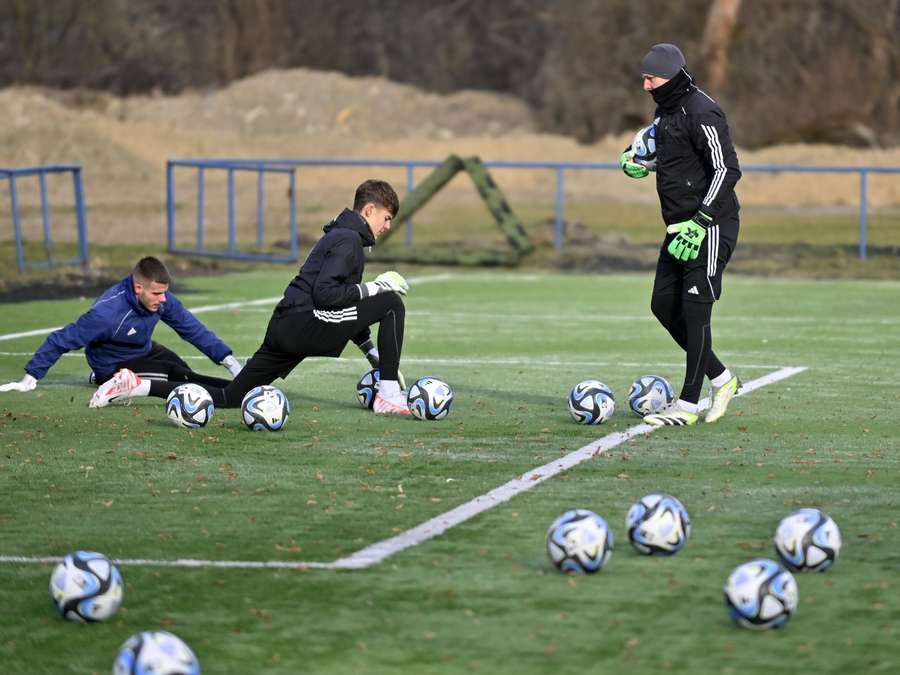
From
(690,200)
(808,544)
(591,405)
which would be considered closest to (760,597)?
(808,544)

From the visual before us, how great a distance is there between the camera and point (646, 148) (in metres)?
11.3

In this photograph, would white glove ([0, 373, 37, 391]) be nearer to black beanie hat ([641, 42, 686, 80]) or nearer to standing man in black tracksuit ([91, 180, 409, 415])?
standing man in black tracksuit ([91, 180, 409, 415])

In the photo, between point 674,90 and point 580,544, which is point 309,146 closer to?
point 674,90

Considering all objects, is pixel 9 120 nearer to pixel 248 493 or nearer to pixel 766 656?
pixel 248 493

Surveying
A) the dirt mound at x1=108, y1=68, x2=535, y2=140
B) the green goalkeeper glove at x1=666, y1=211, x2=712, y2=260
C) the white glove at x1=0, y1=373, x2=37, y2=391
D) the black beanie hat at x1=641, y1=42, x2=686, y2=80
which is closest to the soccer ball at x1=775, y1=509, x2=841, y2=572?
the green goalkeeper glove at x1=666, y1=211, x2=712, y2=260

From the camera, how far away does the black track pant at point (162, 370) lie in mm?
12484

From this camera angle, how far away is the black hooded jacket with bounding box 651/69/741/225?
10.9 m

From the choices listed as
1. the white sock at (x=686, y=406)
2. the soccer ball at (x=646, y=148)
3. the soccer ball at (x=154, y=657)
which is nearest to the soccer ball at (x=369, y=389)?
the white sock at (x=686, y=406)

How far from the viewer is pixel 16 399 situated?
41.5 ft

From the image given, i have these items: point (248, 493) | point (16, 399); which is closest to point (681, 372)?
point (16, 399)

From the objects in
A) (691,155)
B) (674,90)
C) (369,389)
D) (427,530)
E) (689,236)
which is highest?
(674,90)

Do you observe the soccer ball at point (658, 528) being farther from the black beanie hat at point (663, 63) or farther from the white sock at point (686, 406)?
the black beanie hat at point (663, 63)

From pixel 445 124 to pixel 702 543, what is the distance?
56918 millimetres

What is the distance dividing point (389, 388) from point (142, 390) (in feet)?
5.67
